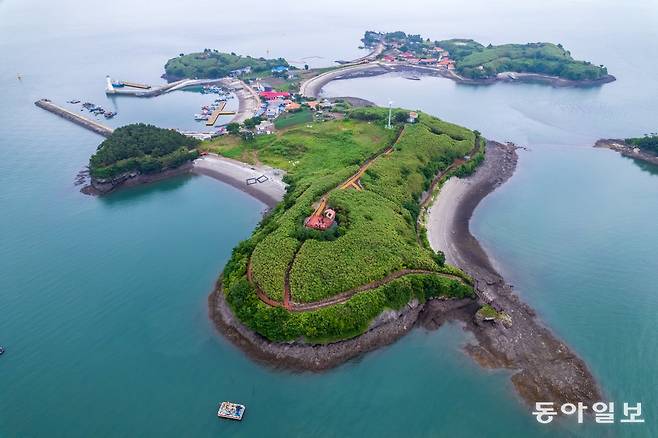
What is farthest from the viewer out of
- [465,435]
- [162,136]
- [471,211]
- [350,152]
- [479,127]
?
→ [479,127]

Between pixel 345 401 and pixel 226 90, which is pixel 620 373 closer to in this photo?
pixel 345 401

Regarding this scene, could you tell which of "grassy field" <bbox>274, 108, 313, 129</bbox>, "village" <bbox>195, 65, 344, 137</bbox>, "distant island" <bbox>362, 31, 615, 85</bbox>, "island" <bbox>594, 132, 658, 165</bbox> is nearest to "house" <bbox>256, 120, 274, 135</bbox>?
"village" <bbox>195, 65, 344, 137</bbox>

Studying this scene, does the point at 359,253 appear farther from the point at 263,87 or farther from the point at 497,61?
the point at 497,61

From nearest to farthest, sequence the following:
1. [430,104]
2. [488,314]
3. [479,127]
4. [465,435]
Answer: [465,435], [488,314], [479,127], [430,104]

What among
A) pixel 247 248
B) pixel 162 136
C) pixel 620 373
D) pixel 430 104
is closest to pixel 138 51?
pixel 162 136

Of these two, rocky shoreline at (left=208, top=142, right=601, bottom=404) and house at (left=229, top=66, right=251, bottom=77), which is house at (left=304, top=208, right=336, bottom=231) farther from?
house at (left=229, top=66, right=251, bottom=77)

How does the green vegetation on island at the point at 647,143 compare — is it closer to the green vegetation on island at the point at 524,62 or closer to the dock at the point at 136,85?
the green vegetation on island at the point at 524,62
